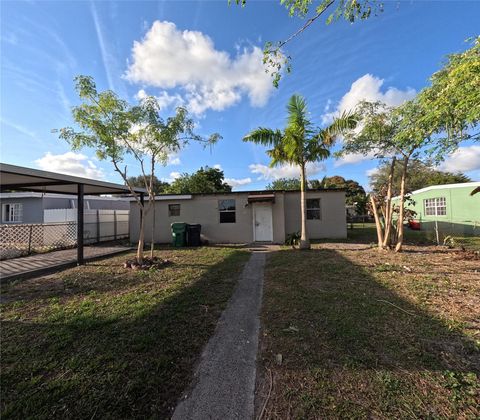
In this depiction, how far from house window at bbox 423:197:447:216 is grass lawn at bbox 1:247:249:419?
1690 centimetres

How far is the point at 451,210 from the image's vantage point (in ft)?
50.1

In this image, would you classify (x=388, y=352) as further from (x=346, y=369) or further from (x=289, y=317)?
(x=289, y=317)

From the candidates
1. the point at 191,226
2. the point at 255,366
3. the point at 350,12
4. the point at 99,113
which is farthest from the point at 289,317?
the point at 191,226

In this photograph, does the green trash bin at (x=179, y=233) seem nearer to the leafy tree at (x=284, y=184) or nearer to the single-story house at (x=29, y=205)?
the single-story house at (x=29, y=205)

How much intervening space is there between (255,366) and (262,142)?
27.7 ft

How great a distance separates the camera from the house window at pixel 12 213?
1764cm

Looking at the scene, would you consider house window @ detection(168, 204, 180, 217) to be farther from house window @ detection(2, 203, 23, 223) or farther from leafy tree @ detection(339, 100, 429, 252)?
house window @ detection(2, 203, 23, 223)

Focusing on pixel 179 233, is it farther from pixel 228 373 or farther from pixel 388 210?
Result: pixel 228 373

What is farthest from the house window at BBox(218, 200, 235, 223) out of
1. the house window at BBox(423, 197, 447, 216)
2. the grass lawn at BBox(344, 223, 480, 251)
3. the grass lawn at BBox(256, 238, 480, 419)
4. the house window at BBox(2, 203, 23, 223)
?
the house window at BBox(2, 203, 23, 223)

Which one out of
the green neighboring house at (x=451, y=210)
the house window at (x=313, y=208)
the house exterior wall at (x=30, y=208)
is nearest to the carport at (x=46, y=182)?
the house window at (x=313, y=208)

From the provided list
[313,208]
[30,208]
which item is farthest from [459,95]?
[30,208]

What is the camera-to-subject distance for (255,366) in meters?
2.61

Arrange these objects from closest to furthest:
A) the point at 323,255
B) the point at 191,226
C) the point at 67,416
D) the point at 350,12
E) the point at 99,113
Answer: the point at 67,416
the point at 350,12
the point at 99,113
the point at 323,255
the point at 191,226

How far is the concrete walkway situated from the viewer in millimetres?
2045
